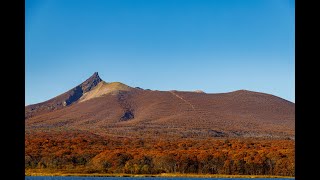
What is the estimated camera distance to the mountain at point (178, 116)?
142125 mm

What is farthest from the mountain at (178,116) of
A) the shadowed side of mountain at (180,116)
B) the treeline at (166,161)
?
the treeline at (166,161)

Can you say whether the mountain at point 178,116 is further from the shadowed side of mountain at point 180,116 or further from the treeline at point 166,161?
the treeline at point 166,161

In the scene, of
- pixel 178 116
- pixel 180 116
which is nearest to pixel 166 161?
pixel 180 116

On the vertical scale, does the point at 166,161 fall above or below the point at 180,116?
below

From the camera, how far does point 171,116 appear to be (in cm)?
15812

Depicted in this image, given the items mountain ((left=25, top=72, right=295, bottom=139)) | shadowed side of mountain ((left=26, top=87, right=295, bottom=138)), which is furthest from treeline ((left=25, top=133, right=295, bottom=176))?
shadowed side of mountain ((left=26, top=87, right=295, bottom=138))

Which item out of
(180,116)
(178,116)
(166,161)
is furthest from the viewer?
(178,116)

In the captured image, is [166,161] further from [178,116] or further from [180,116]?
[178,116]

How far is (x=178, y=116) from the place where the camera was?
15638 cm

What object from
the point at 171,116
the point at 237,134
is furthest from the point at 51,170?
the point at 171,116

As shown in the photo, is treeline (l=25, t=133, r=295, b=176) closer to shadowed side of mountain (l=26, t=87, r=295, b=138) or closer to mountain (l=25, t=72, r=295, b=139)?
mountain (l=25, t=72, r=295, b=139)
